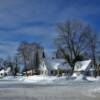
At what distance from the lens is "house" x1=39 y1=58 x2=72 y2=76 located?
316 feet

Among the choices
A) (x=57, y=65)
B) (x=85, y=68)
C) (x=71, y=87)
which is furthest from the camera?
(x=57, y=65)

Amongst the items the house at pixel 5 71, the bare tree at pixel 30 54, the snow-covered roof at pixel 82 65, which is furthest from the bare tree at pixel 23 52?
the house at pixel 5 71

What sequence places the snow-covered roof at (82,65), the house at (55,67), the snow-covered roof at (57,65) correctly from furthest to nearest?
the snow-covered roof at (57,65) < the house at (55,67) < the snow-covered roof at (82,65)

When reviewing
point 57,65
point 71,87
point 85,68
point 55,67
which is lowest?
point 71,87

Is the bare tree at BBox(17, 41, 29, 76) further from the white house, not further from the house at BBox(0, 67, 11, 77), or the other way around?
the house at BBox(0, 67, 11, 77)

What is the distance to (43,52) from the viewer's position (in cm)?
11062

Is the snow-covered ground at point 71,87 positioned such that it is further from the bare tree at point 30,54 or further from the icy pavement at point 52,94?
the bare tree at point 30,54

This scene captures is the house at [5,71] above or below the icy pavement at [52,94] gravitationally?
above

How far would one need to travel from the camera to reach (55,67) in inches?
3814

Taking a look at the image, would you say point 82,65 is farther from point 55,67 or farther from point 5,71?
point 5,71

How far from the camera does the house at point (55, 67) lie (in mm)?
96250

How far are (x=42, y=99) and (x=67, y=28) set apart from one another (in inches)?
2395

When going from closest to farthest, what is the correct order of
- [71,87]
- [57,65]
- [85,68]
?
[71,87]
[85,68]
[57,65]

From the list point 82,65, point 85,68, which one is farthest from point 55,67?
point 85,68
